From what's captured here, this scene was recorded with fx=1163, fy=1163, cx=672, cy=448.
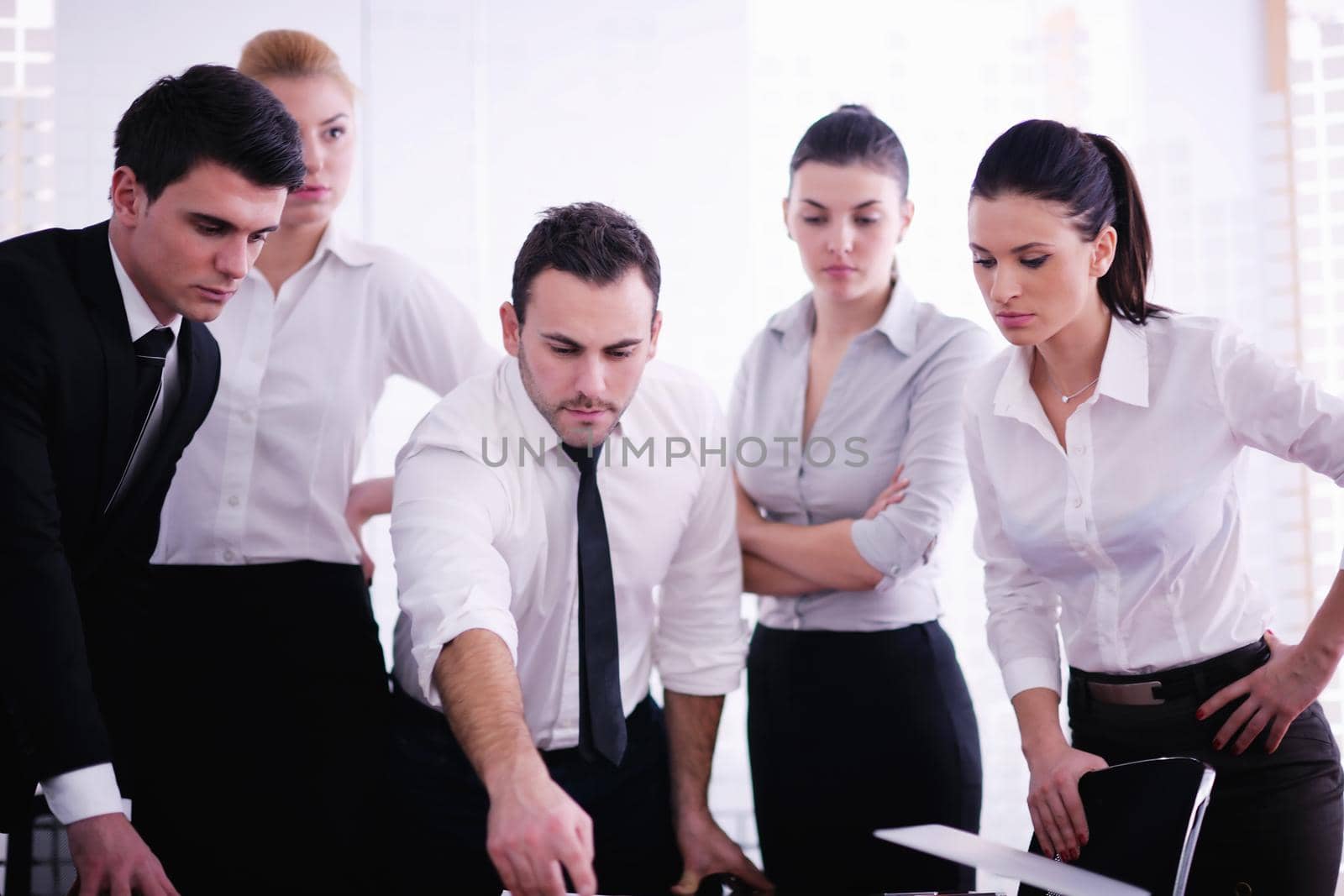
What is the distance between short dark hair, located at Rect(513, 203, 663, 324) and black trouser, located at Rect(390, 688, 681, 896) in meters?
0.72

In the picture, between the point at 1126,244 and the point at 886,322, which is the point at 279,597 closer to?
the point at 886,322

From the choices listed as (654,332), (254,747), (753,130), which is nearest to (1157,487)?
(654,332)

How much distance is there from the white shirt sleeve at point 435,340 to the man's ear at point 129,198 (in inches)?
24.4

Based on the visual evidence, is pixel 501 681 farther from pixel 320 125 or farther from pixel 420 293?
pixel 320 125

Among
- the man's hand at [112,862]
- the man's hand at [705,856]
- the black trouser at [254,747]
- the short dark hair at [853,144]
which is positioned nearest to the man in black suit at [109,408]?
the man's hand at [112,862]

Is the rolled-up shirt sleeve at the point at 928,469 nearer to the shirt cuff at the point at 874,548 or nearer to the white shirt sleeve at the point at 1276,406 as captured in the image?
the shirt cuff at the point at 874,548

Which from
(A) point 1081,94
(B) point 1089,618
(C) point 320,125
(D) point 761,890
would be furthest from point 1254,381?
(A) point 1081,94

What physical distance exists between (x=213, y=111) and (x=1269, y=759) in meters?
1.76

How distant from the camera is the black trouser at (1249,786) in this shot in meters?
1.60

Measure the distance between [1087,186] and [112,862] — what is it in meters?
1.62

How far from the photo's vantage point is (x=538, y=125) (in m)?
3.28

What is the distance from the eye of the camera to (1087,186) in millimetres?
1716

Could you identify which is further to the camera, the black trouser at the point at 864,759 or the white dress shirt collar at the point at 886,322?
the white dress shirt collar at the point at 886,322

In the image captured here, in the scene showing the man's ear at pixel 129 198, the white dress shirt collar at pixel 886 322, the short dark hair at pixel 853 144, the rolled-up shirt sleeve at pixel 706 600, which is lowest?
the rolled-up shirt sleeve at pixel 706 600
